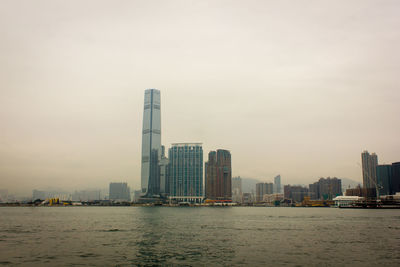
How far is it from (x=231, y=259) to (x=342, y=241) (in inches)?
1141

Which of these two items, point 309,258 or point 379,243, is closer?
point 309,258

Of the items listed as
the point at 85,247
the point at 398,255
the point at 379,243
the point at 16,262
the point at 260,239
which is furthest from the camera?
the point at 260,239

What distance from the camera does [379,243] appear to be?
6106cm

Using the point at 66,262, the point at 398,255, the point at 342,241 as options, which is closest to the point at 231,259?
the point at 66,262

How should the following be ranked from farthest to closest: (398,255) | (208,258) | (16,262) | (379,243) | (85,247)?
(379,243), (85,247), (398,255), (208,258), (16,262)

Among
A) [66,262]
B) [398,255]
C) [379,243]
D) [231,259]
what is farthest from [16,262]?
[379,243]

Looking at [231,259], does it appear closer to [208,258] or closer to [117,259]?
[208,258]

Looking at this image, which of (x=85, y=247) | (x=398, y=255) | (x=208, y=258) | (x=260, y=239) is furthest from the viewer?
(x=260, y=239)

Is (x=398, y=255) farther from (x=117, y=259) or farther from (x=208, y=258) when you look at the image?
(x=117, y=259)

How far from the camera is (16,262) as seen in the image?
4288cm

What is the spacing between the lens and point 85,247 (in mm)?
54469

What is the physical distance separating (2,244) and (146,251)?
26.1 metres

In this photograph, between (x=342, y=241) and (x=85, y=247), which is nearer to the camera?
(x=85, y=247)

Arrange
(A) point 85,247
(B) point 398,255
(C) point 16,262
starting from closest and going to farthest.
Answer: (C) point 16,262 < (B) point 398,255 < (A) point 85,247
